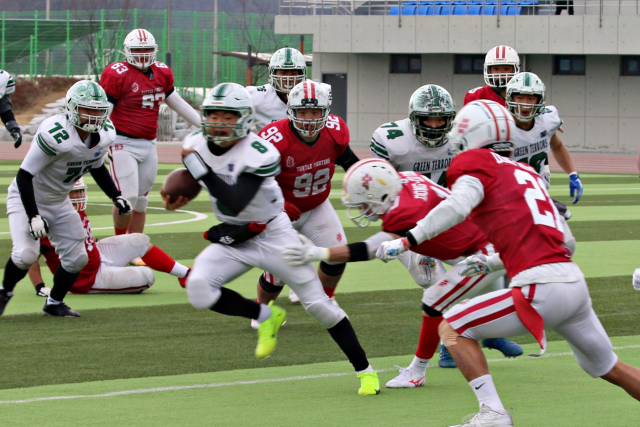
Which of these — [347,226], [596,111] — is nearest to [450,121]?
[347,226]

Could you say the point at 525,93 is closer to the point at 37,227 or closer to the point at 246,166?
the point at 246,166

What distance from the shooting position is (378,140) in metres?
6.65

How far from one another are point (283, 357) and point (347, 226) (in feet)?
23.8

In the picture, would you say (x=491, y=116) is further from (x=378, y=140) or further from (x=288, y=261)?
(x=378, y=140)

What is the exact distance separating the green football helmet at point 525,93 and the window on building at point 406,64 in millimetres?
24290

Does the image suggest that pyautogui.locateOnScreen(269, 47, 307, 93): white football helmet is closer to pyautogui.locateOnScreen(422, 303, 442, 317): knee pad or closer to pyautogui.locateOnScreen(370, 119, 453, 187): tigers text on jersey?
pyautogui.locateOnScreen(370, 119, 453, 187): tigers text on jersey

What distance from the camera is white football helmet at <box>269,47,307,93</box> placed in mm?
8047

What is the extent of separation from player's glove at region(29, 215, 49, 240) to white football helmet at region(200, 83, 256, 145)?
2109mm

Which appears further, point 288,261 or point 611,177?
point 611,177

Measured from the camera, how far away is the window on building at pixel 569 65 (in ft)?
97.2

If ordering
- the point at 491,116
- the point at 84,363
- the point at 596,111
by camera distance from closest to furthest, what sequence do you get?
the point at 491,116 → the point at 84,363 → the point at 596,111

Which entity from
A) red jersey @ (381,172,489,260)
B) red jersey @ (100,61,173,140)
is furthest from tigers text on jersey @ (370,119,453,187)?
red jersey @ (100,61,173,140)

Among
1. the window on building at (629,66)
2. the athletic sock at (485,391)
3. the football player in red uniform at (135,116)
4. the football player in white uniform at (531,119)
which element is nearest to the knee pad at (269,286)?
the football player in white uniform at (531,119)

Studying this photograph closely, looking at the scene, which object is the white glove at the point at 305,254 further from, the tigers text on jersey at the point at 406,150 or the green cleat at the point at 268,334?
the tigers text on jersey at the point at 406,150
